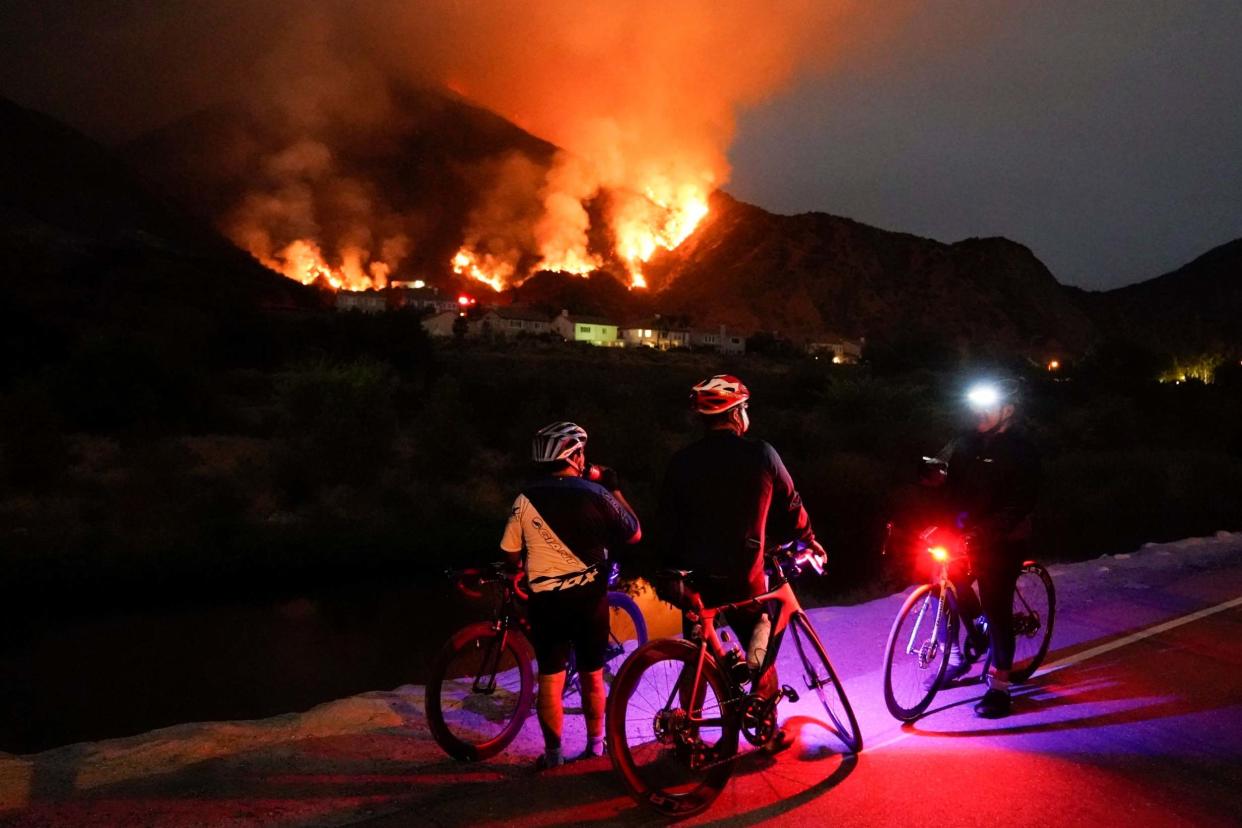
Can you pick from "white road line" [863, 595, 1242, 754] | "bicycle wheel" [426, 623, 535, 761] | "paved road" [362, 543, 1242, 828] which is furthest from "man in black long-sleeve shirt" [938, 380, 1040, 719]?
"bicycle wheel" [426, 623, 535, 761]

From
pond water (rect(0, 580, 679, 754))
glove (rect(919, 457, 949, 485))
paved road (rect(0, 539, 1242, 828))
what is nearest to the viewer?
paved road (rect(0, 539, 1242, 828))

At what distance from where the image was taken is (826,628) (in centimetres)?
808

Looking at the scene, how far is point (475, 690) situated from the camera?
5.15 metres

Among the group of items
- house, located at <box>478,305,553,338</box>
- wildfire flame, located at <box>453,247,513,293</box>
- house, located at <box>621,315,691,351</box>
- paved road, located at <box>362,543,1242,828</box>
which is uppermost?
wildfire flame, located at <box>453,247,513,293</box>

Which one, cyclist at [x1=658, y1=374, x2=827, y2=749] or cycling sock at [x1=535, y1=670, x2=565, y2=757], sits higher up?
cyclist at [x1=658, y1=374, x2=827, y2=749]

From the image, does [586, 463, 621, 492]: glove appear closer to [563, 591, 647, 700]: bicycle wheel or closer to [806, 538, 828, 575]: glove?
[563, 591, 647, 700]: bicycle wheel

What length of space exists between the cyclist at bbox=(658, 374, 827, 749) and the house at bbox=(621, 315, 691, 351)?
3516 inches

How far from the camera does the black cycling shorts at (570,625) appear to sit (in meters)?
4.59

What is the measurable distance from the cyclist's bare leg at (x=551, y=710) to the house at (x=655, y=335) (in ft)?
293

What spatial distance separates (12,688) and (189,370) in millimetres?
21211

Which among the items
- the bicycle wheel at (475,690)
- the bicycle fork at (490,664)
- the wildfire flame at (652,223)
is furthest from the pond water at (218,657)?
the wildfire flame at (652,223)

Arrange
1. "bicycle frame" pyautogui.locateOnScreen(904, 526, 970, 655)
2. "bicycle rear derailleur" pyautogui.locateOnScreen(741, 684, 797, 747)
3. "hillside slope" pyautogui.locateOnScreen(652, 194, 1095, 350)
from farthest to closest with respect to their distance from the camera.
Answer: "hillside slope" pyautogui.locateOnScreen(652, 194, 1095, 350) → "bicycle frame" pyautogui.locateOnScreen(904, 526, 970, 655) → "bicycle rear derailleur" pyautogui.locateOnScreen(741, 684, 797, 747)

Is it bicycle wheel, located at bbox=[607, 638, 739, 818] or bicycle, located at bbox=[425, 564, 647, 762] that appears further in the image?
bicycle, located at bbox=[425, 564, 647, 762]

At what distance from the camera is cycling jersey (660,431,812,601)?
4344 millimetres
